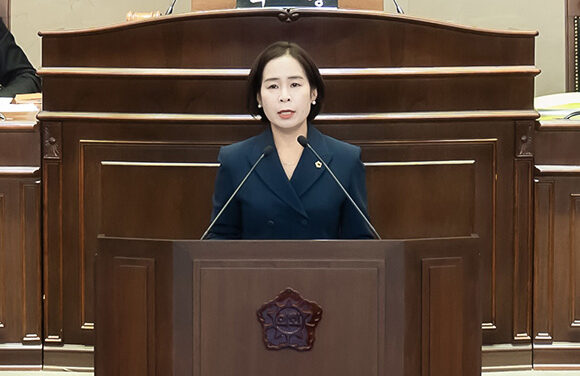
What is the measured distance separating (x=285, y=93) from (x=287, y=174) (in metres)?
0.21

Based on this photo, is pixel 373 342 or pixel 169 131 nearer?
pixel 373 342

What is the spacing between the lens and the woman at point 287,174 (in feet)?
8.93

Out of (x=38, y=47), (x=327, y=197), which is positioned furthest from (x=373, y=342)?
(x=38, y=47)

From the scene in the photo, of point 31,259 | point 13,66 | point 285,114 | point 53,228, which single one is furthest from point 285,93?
point 13,66

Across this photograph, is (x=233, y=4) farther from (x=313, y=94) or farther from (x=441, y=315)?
(x=441, y=315)

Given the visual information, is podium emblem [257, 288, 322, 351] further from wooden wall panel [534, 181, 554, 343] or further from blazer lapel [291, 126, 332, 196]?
wooden wall panel [534, 181, 554, 343]

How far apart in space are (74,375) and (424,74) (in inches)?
62.0

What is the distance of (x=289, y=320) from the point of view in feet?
7.60

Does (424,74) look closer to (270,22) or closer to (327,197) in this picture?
(270,22)

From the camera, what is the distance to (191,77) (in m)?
3.49

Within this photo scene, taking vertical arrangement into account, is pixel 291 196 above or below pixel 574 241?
above

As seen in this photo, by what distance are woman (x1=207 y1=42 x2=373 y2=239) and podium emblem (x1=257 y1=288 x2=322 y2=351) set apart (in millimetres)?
433

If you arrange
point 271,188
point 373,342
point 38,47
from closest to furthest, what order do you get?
point 373,342, point 271,188, point 38,47

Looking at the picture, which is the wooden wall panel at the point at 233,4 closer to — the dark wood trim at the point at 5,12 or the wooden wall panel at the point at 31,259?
the wooden wall panel at the point at 31,259
